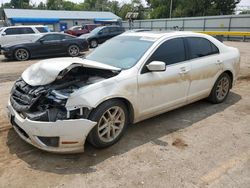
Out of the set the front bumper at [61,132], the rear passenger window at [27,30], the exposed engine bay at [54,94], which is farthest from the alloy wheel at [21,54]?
the front bumper at [61,132]

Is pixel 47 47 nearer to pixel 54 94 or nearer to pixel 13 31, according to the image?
pixel 13 31

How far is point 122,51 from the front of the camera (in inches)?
176

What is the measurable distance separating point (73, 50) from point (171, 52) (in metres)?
10.7

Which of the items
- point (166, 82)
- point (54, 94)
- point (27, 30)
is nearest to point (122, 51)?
point (166, 82)

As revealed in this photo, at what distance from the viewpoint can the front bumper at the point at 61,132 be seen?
321 centimetres

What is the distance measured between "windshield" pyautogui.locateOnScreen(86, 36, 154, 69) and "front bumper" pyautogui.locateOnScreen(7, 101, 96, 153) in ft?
4.01

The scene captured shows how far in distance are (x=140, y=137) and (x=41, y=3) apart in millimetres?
102724

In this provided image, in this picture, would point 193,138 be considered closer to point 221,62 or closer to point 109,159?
point 109,159

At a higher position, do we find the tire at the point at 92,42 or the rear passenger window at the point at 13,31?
the rear passenger window at the point at 13,31

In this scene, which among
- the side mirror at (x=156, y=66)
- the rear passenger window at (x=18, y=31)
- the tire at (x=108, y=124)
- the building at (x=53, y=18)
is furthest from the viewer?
the building at (x=53, y=18)

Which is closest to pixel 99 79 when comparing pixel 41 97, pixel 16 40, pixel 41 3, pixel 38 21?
pixel 41 97

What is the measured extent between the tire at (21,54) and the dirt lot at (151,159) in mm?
8931

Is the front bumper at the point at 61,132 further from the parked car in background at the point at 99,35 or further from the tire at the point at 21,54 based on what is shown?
the parked car in background at the point at 99,35

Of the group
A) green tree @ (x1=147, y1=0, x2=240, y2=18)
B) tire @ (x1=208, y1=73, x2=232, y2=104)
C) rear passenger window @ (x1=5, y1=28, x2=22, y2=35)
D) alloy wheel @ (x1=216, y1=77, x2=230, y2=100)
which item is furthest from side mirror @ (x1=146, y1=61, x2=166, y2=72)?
green tree @ (x1=147, y1=0, x2=240, y2=18)
